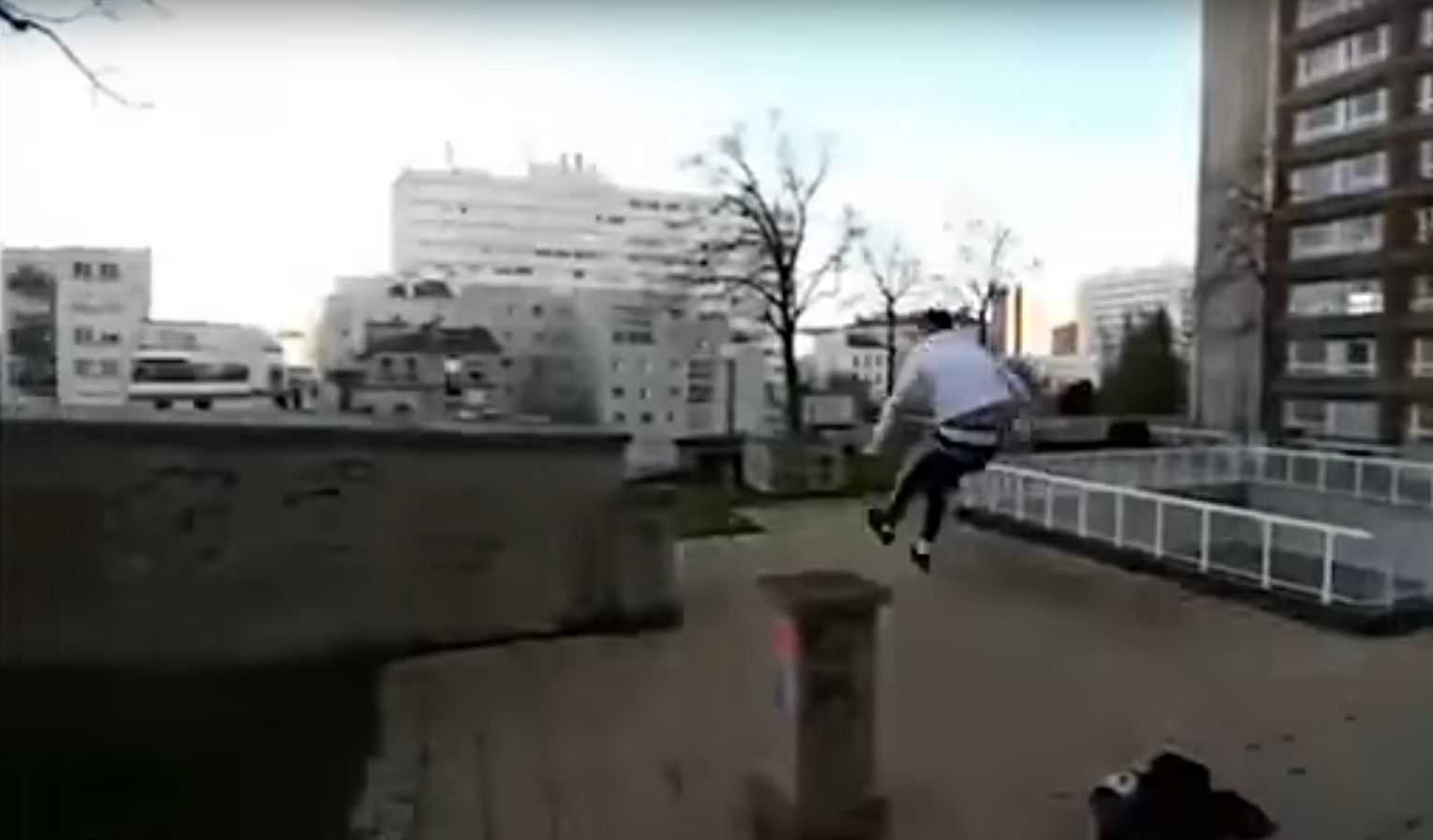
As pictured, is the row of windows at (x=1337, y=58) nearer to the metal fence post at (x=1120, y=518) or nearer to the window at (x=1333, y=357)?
the window at (x=1333, y=357)

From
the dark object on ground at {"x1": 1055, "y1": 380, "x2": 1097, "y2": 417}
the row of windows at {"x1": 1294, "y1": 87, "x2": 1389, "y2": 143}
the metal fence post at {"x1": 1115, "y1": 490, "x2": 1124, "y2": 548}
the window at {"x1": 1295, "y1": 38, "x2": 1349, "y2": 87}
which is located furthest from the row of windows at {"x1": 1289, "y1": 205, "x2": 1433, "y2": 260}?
the metal fence post at {"x1": 1115, "y1": 490, "x2": 1124, "y2": 548}

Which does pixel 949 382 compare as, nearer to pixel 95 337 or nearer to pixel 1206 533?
pixel 95 337

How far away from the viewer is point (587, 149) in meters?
3.20

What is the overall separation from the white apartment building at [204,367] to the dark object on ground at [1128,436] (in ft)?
26.6

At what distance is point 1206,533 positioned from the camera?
509 cm

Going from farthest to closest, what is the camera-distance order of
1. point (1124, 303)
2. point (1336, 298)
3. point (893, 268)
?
point (1336, 298), point (1124, 303), point (893, 268)

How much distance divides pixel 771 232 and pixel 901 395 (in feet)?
22.3

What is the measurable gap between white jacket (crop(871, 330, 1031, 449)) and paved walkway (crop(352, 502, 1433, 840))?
0.69m

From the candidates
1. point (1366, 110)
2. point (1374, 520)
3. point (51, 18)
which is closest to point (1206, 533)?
point (1374, 520)

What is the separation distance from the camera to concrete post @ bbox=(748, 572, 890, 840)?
1.84 metres

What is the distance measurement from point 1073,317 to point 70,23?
16.6ft

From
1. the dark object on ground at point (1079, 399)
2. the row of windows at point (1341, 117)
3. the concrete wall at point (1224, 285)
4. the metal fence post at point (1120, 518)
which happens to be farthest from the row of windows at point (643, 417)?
the row of windows at point (1341, 117)

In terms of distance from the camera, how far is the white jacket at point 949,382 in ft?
6.79

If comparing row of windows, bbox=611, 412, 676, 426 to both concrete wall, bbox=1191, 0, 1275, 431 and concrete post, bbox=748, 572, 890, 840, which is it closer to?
concrete post, bbox=748, 572, 890, 840
